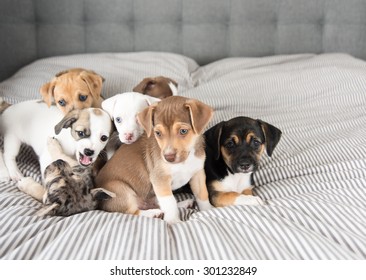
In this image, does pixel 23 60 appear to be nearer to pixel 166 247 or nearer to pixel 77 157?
pixel 77 157

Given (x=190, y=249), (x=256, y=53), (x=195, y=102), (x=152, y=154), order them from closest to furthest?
(x=190, y=249)
(x=195, y=102)
(x=152, y=154)
(x=256, y=53)

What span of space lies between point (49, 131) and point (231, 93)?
1054 mm

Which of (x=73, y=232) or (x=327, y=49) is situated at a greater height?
(x=327, y=49)

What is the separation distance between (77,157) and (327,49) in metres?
2.17

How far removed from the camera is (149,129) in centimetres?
129

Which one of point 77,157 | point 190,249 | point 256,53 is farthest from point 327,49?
point 190,249

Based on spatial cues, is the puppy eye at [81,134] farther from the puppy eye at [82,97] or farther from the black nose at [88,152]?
the puppy eye at [82,97]

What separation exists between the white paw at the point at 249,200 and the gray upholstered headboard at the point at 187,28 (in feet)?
5.37

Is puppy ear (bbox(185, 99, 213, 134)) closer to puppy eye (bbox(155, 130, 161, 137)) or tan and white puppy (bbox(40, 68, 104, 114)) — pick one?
puppy eye (bbox(155, 130, 161, 137))

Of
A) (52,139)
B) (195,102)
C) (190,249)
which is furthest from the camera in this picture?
(52,139)

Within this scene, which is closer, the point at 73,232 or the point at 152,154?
the point at 73,232

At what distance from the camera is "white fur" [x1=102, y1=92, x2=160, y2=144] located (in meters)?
1.46

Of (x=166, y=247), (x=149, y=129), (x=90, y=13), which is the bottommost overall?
(x=166, y=247)

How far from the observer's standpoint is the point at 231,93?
2119 mm
